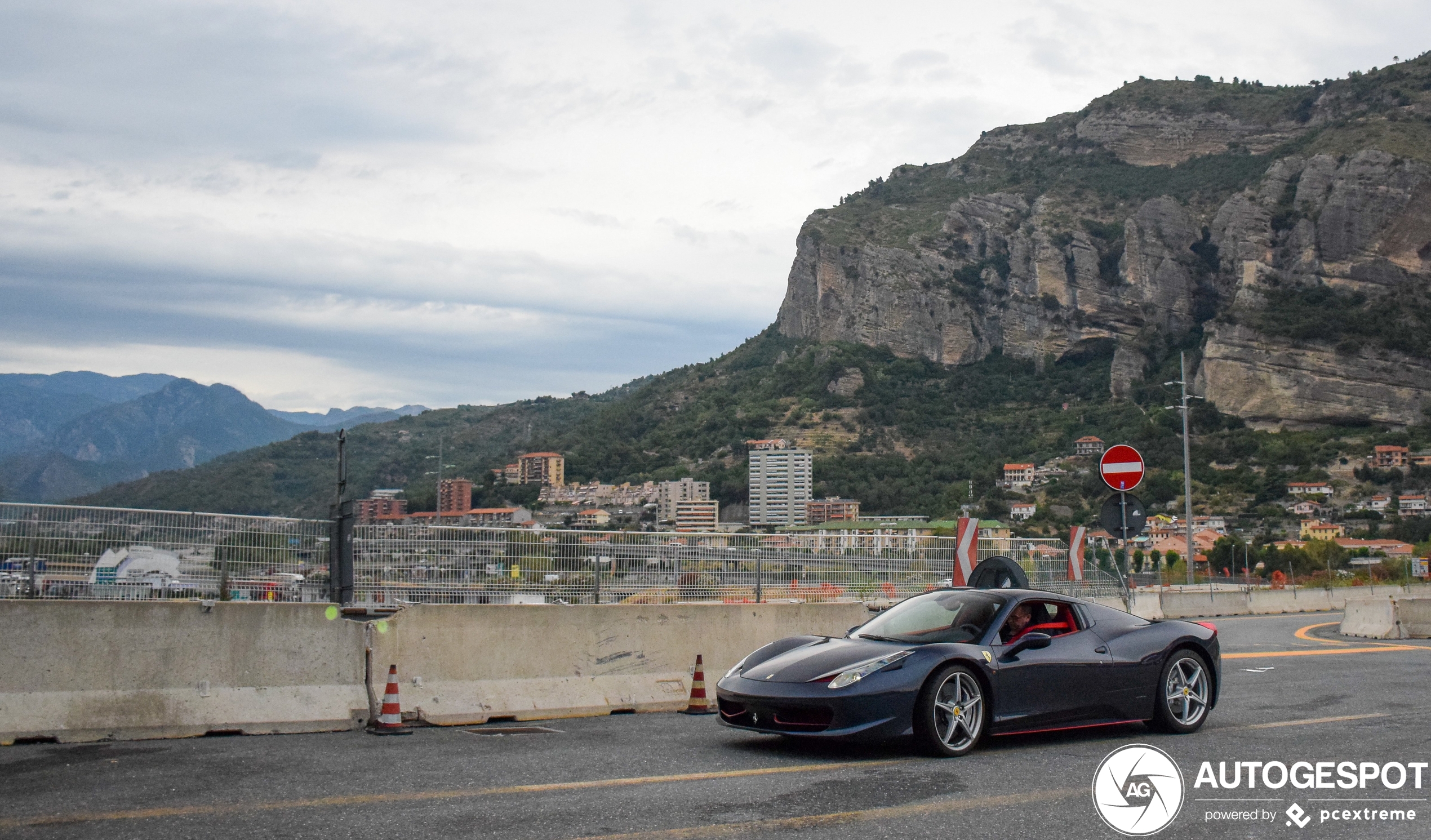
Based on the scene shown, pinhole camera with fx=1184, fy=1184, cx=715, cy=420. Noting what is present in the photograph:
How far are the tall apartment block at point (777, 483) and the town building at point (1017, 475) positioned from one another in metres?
18.1

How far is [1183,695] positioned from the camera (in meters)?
Answer: 9.02

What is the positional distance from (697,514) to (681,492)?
7.24m

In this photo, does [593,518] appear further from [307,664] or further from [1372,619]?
[307,664]

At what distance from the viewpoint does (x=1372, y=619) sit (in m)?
21.1

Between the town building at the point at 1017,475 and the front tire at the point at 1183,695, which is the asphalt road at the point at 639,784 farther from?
the town building at the point at 1017,475

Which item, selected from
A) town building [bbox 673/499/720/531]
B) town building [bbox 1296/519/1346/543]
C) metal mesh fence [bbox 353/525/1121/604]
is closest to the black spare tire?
metal mesh fence [bbox 353/525/1121/604]

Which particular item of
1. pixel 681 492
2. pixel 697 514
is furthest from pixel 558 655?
pixel 681 492

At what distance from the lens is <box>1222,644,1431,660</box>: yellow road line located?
16.8m

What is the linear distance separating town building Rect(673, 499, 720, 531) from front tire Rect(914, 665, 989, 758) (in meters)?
95.8

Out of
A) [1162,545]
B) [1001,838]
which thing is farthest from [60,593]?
[1162,545]

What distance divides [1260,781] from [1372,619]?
16.5 meters

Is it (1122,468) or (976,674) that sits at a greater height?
(1122,468)

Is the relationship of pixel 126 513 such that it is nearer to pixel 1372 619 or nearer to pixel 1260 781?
pixel 1260 781

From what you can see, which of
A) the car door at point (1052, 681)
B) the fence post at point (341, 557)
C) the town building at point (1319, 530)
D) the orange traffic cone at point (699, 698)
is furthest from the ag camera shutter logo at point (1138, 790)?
the town building at point (1319, 530)
